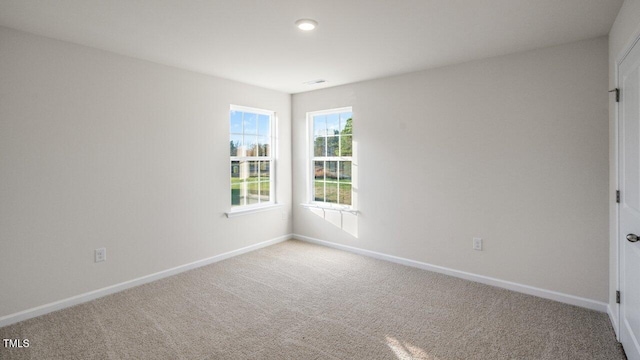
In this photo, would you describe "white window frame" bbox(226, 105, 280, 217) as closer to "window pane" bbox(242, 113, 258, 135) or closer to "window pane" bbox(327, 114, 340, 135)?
"window pane" bbox(242, 113, 258, 135)

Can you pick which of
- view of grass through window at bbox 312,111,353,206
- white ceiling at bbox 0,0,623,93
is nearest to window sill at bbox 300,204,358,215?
view of grass through window at bbox 312,111,353,206

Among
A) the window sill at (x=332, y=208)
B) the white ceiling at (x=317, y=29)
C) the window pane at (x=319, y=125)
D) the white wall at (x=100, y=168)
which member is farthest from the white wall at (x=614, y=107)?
the white wall at (x=100, y=168)

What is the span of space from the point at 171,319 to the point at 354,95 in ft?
10.9

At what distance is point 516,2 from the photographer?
2250mm

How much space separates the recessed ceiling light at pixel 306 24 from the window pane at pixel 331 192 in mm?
2600

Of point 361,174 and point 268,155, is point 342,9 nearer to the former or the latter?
point 361,174

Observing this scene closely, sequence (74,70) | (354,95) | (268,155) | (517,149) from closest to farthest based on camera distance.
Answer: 1. (74,70)
2. (517,149)
3. (354,95)
4. (268,155)

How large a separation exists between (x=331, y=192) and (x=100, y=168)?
114 inches

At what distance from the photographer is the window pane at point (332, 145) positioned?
4.85 meters

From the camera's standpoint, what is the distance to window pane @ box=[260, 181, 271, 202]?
4980mm

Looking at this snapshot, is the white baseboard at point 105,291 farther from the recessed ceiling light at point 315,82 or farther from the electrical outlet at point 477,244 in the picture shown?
the electrical outlet at point 477,244

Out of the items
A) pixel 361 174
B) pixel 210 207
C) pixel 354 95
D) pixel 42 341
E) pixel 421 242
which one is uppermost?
pixel 354 95

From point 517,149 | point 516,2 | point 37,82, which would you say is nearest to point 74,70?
point 37,82

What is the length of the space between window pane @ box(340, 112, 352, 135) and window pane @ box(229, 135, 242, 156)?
1.44m
